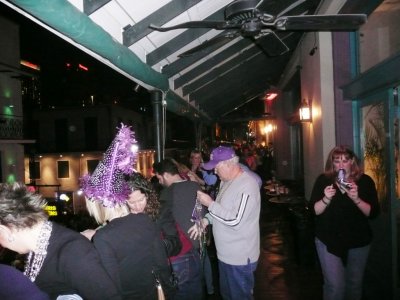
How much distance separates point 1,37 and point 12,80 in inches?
74.3

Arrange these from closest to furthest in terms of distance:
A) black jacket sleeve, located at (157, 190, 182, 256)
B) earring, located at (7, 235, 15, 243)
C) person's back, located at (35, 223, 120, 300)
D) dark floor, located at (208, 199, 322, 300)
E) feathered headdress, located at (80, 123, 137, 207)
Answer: person's back, located at (35, 223, 120, 300) → earring, located at (7, 235, 15, 243) → feathered headdress, located at (80, 123, 137, 207) → black jacket sleeve, located at (157, 190, 182, 256) → dark floor, located at (208, 199, 322, 300)

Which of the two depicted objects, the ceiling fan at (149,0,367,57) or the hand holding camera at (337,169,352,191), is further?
the hand holding camera at (337,169,352,191)

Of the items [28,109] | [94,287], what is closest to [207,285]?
[94,287]

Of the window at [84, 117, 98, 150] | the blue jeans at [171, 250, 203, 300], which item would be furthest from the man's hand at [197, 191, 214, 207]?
the window at [84, 117, 98, 150]

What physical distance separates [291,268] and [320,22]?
161 inches

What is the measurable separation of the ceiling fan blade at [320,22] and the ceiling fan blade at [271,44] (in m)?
A: 0.94

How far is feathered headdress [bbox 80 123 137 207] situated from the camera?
2.33 metres

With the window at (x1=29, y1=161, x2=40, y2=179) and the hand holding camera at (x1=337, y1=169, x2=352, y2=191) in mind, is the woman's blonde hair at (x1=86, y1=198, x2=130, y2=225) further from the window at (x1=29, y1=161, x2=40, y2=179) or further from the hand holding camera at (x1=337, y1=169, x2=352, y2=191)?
the window at (x1=29, y1=161, x2=40, y2=179)

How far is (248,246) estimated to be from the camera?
3293 millimetres

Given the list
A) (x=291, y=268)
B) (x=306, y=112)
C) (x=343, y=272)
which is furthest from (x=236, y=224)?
(x=306, y=112)

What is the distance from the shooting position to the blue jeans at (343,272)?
3.37 m

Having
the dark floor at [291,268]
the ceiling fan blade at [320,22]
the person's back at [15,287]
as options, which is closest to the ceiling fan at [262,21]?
the ceiling fan blade at [320,22]

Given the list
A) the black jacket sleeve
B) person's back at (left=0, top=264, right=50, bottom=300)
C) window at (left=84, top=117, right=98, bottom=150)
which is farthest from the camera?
window at (left=84, top=117, right=98, bottom=150)

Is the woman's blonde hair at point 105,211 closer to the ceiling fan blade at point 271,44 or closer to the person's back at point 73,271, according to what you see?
the person's back at point 73,271
